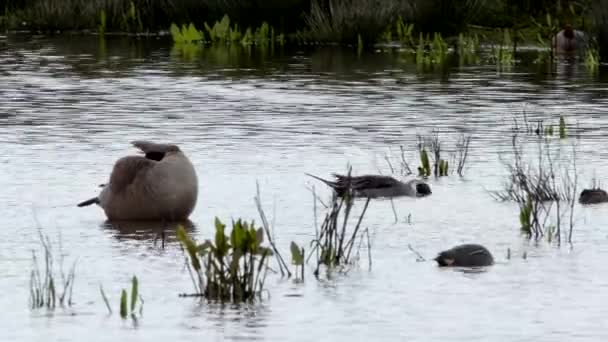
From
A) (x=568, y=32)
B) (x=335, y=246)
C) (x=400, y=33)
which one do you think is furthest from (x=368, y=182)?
(x=400, y=33)

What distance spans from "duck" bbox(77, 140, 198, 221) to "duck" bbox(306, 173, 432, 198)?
1350 millimetres

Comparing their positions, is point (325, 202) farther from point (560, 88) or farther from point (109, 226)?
point (560, 88)

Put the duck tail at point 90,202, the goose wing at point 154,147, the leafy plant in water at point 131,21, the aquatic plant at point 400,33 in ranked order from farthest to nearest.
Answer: the leafy plant in water at point 131,21 < the aquatic plant at point 400,33 < the duck tail at point 90,202 < the goose wing at point 154,147

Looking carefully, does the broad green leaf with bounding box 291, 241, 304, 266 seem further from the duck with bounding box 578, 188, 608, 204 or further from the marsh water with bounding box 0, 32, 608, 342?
the duck with bounding box 578, 188, 608, 204

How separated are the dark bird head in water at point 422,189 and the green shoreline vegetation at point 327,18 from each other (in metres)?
14.9

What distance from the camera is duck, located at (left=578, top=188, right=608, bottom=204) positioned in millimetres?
11672

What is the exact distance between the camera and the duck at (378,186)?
1195 cm

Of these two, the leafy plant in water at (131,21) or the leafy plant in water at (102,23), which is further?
the leafy plant in water at (131,21)

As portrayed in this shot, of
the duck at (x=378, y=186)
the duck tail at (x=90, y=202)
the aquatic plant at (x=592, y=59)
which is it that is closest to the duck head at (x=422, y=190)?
the duck at (x=378, y=186)

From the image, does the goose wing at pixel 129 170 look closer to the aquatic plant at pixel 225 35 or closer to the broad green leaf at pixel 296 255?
the broad green leaf at pixel 296 255

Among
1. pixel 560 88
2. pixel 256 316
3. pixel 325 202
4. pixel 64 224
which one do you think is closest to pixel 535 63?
pixel 560 88

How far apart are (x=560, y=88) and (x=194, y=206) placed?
11.2 meters

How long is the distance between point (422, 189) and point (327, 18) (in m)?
17.7

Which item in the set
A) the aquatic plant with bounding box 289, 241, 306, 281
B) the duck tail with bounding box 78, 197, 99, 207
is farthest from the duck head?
the aquatic plant with bounding box 289, 241, 306, 281
